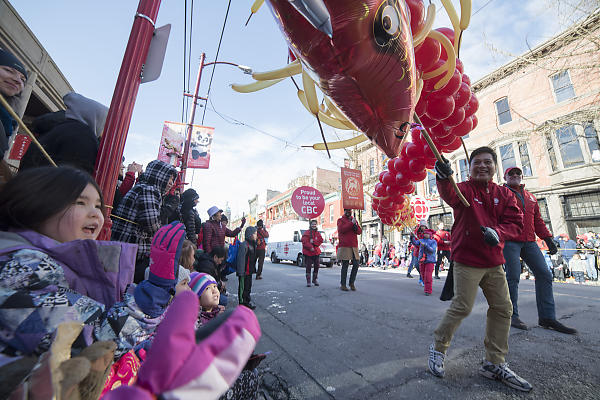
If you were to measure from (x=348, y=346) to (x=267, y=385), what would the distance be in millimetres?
1090

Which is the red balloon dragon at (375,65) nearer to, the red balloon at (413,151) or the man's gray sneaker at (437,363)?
the red balloon at (413,151)

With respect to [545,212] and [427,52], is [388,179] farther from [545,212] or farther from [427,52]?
[545,212]

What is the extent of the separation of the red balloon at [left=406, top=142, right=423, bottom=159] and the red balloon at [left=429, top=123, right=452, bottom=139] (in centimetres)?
40

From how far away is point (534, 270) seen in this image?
10.8ft

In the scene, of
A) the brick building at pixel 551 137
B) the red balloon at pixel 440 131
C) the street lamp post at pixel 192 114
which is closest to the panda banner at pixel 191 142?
the street lamp post at pixel 192 114

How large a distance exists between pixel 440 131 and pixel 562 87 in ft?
56.0

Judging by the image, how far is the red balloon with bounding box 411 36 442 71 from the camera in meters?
1.72

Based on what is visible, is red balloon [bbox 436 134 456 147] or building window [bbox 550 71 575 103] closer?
red balloon [bbox 436 134 456 147]

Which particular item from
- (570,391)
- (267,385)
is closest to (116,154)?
(267,385)

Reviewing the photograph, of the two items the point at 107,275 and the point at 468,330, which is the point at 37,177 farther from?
the point at 468,330

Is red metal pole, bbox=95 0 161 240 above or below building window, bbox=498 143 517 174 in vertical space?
below

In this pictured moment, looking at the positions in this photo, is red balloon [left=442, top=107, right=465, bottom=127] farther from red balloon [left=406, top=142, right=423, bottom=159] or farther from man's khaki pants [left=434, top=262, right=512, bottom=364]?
man's khaki pants [left=434, top=262, right=512, bottom=364]

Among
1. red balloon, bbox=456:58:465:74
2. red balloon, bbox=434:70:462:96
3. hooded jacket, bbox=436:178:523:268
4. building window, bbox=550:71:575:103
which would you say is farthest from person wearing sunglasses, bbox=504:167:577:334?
building window, bbox=550:71:575:103

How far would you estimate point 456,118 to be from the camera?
240cm
